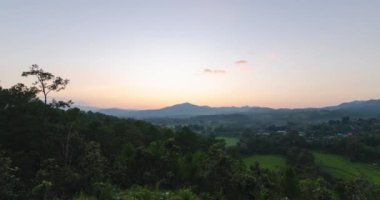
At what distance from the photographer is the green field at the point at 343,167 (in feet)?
185

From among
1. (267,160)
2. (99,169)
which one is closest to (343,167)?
(267,160)

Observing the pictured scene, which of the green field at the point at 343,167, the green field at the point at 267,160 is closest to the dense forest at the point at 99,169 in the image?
the green field at the point at 343,167

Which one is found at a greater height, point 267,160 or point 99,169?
point 99,169

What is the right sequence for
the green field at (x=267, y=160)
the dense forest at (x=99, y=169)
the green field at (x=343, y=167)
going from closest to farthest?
1. the dense forest at (x=99, y=169)
2. the green field at (x=343, y=167)
3. the green field at (x=267, y=160)

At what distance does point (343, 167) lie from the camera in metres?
61.9

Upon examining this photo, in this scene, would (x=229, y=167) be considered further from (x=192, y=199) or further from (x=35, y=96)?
(x=35, y=96)

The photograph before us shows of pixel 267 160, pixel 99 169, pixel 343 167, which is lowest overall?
pixel 343 167

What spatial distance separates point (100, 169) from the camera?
77.0 feet

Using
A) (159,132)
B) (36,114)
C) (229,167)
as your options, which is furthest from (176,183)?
(159,132)

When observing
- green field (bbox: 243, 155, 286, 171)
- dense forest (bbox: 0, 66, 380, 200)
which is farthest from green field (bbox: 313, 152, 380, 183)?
dense forest (bbox: 0, 66, 380, 200)

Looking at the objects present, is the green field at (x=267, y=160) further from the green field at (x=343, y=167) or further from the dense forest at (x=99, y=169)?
the dense forest at (x=99, y=169)

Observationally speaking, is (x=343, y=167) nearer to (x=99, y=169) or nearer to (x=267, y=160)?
(x=267, y=160)

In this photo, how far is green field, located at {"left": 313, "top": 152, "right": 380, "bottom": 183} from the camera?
56469 mm

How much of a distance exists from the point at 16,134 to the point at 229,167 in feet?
49.8
